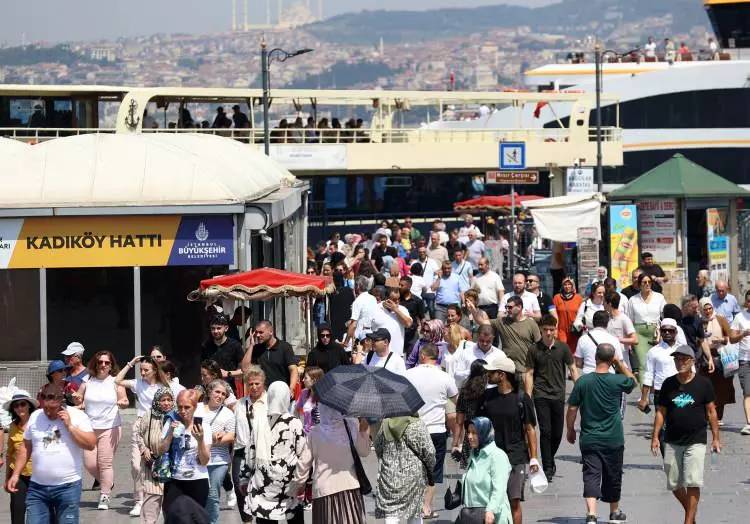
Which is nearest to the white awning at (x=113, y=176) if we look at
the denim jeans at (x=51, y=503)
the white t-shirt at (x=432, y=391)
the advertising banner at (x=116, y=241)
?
the advertising banner at (x=116, y=241)

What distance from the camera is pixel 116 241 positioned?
1936 centimetres

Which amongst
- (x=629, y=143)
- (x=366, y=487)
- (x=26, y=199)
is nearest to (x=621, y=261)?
(x=26, y=199)

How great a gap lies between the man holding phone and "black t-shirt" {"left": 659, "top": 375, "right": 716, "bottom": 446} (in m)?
4.59

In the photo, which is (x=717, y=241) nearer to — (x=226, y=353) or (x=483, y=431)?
(x=226, y=353)

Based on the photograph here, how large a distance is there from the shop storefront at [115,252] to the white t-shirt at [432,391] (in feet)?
18.9

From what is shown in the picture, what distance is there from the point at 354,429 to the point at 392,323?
24.1ft

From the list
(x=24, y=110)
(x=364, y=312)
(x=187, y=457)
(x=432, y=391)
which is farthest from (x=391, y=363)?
(x=24, y=110)

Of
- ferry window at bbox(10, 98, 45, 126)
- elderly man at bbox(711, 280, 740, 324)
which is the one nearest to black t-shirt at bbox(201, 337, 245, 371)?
elderly man at bbox(711, 280, 740, 324)

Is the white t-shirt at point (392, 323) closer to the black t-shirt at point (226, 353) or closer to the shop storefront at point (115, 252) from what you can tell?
the shop storefront at point (115, 252)

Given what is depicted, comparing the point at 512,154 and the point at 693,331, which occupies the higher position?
the point at 512,154

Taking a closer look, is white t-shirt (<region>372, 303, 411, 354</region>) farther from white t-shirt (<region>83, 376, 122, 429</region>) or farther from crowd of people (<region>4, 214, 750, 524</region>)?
white t-shirt (<region>83, 376, 122, 429</region>)

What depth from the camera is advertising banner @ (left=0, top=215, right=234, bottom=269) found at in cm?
1923

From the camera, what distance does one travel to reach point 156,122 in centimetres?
5734

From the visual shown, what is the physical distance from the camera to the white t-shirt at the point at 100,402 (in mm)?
14766
